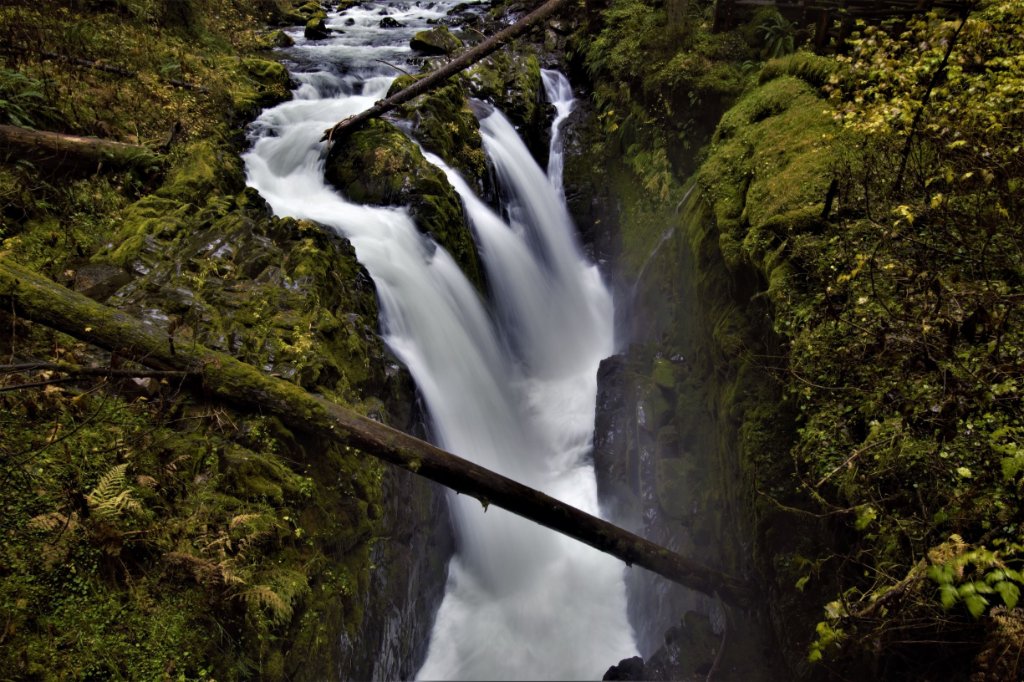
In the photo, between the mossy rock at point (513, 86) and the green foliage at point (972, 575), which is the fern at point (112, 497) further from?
the mossy rock at point (513, 86)

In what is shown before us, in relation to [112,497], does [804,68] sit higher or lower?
higher

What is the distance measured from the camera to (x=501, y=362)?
9.95m

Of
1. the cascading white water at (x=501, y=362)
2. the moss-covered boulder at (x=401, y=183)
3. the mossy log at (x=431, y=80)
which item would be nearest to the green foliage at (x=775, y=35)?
the mossy log at (x=431, y=80)

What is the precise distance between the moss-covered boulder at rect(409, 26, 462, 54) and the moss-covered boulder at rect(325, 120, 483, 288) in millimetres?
5697

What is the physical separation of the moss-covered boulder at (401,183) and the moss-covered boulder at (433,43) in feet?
18.7

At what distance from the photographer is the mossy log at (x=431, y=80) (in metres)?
10.0

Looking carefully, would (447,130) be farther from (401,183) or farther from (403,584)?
(403,584)

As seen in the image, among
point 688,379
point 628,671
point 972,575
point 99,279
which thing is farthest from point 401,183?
point 972,575

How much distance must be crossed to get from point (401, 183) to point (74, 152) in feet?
14.1

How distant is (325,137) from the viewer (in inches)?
388

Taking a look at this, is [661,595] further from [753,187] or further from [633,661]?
[753,187]

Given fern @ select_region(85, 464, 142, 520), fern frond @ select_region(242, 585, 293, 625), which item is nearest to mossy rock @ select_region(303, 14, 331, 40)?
fern @ select_region(85, 464, 142, 520)

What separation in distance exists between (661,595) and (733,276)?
158 inches

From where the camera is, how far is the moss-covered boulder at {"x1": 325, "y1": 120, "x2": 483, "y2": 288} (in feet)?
30.5
